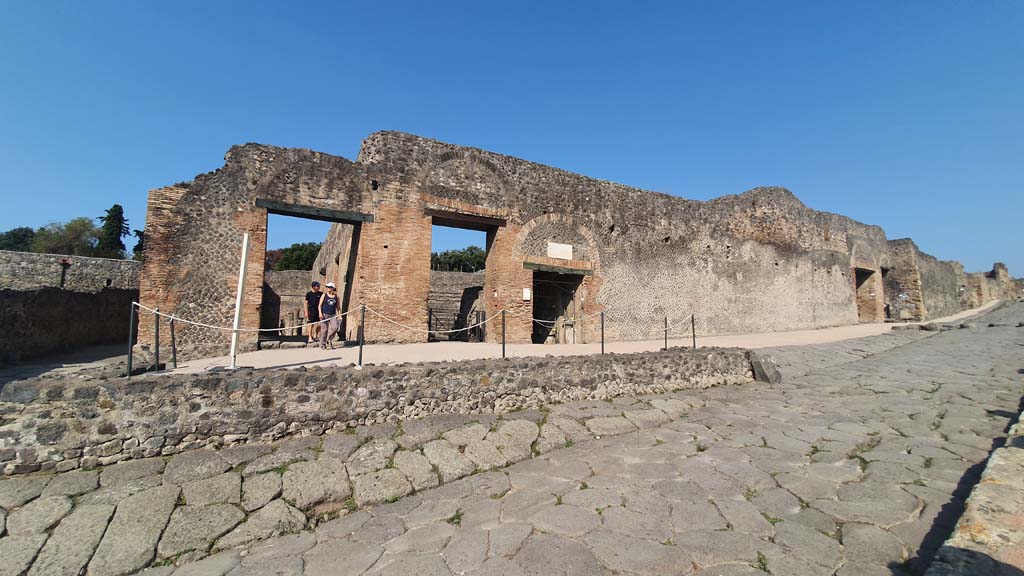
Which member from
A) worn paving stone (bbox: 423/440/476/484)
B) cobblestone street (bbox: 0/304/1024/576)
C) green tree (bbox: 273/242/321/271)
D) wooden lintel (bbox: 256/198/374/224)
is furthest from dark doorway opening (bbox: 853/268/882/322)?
green tree (bbox: 273/242/321/271)

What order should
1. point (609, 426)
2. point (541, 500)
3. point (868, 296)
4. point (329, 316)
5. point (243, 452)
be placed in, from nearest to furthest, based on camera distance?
point (541, 500), point (243, 452), point (609, 426), point (329, 316), point (868, 296)

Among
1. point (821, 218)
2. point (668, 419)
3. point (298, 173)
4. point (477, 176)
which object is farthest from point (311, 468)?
point (821, 218)

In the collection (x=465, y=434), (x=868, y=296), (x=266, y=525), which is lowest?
(x=266, y=525)

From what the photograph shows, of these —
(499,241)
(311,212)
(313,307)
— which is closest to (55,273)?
(313,307)

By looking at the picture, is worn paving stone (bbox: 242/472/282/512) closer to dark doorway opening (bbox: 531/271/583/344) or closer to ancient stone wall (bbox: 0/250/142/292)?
dark doorway opening (bbox: 531/271/583/344)

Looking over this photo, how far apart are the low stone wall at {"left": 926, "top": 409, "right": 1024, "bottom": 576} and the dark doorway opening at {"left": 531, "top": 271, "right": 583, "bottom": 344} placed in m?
9.93

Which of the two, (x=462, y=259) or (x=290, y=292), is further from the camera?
(x=462, y=259)

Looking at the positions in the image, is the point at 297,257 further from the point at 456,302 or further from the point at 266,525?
the point at 266,525

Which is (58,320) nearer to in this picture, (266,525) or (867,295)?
(266,525)

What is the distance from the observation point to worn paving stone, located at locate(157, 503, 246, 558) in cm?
371

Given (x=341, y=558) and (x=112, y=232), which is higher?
(x=112, y=232)

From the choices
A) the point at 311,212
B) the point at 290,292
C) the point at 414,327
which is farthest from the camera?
the point at 290,292

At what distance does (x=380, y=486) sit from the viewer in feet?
14.8

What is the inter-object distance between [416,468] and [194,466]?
223 centimetres
